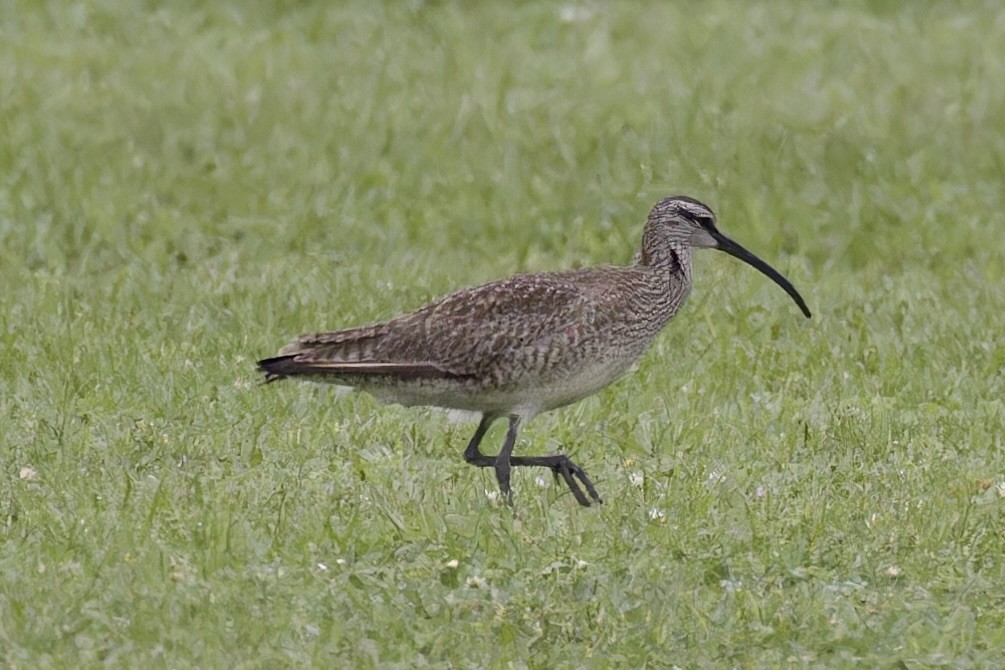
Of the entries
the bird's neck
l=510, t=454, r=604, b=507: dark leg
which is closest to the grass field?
l=510, t=454, r=604, b=507: dark leg

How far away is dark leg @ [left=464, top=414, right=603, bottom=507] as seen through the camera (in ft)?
24.7

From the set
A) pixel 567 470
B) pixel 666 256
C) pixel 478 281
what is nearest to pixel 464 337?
pixel 567 470

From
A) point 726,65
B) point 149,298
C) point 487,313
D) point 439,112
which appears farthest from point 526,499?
point 726,65

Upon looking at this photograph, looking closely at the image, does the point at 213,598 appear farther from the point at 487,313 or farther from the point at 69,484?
the point at 487,313

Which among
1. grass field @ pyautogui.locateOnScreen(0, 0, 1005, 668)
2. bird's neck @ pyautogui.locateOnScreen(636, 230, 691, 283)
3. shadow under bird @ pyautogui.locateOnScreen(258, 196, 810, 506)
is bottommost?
grass field @ pyautogui.locateOnScreen(0, 0, 1005, 668)

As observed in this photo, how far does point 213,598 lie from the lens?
6270 millimetres

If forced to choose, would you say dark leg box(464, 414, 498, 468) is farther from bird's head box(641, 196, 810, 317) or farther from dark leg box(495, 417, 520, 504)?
bird's head box(641, 196, 810, 317)

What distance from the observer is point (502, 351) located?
790cm

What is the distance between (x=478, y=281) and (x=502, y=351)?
3.67 meters

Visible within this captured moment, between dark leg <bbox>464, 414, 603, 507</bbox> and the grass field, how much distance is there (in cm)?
9

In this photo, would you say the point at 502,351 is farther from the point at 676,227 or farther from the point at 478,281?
the point at 478,281

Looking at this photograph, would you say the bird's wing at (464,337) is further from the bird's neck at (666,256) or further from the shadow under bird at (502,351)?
the bird's neck at (666,256)

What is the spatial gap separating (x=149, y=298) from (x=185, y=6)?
6.49 m

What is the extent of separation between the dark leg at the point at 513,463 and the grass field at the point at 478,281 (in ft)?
0.29
